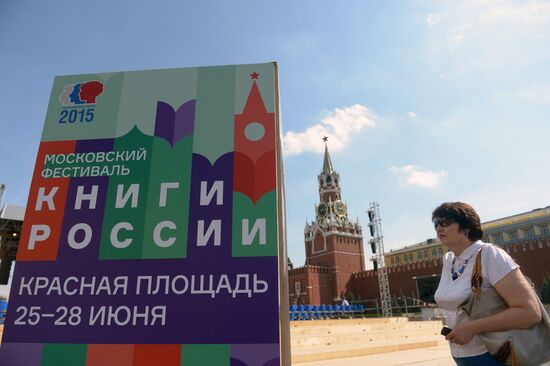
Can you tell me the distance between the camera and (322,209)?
49562 mm

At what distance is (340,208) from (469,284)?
161ft

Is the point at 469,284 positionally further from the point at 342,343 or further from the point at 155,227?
the point at 342,343

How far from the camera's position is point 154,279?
1.74 metres

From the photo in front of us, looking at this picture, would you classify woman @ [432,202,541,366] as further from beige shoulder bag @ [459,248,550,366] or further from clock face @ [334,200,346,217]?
clock face @ [334,200,346,217]

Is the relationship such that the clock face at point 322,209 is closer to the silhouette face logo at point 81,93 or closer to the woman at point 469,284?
the woman at point 469,284

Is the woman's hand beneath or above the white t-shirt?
beneath

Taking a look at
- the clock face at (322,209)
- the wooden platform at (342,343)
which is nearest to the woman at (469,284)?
the wooden platform at (342,343)

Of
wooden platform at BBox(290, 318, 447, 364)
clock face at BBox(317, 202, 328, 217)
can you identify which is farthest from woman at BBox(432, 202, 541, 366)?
clock face at BBox(317, 202, 328, 217)

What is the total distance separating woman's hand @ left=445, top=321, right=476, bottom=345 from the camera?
1421 millimetres

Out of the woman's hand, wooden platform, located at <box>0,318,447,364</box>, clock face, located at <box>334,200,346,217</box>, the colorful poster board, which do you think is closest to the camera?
the woman's hand

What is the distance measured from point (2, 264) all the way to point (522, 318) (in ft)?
93.4

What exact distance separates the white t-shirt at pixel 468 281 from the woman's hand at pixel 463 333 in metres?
0.10

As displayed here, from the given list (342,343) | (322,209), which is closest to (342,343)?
(342,343)

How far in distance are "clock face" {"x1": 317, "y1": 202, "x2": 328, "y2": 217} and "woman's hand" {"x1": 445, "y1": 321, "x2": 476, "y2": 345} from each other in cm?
4760
